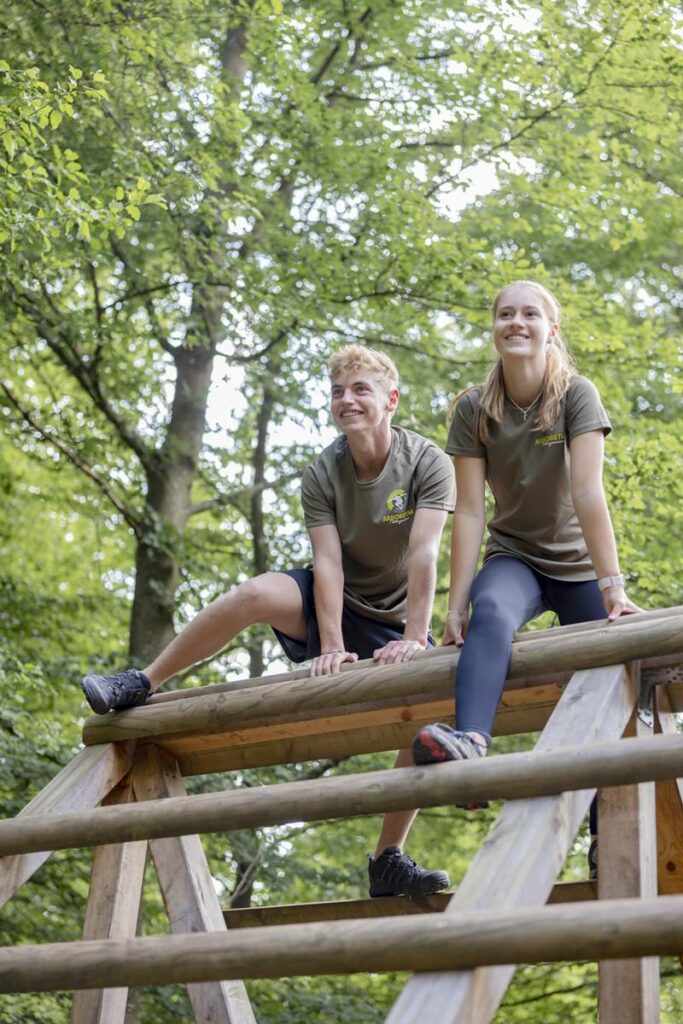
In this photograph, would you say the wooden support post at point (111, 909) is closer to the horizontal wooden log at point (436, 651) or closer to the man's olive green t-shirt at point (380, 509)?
the horizontal wooden log at point (436, 651)

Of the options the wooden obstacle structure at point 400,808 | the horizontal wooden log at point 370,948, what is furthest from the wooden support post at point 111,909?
the horizontal wooden log at point 370,948

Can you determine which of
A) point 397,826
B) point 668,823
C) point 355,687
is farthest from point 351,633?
point 668,823

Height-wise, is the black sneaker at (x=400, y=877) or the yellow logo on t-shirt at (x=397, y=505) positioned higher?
the yellow logo on t-shirt at (x=397, y=505)

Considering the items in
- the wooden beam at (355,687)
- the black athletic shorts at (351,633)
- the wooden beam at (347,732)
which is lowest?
the wooden beam at (347,732)

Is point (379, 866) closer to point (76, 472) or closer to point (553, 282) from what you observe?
point (553, 282)

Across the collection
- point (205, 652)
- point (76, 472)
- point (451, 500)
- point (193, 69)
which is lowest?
point (205, 652)

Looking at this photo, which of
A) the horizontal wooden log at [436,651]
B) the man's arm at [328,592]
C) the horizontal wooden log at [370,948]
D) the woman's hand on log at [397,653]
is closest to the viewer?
the horizontal wooden log at [370,948]

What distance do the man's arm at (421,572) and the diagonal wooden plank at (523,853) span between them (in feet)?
2.68

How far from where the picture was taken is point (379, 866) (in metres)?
4.31

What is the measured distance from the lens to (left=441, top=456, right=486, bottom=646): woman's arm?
3941 millimetres

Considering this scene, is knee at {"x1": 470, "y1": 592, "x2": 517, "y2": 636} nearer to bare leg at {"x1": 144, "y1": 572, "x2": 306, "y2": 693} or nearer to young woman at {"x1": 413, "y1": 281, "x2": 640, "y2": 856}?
young woman at {"x1": 413, "y1": 281, "x2": 640, "y2": 856}

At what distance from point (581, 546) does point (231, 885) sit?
656cm

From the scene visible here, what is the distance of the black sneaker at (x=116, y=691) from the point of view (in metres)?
4.20

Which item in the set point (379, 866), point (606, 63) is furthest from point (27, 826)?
point (606, 63)
